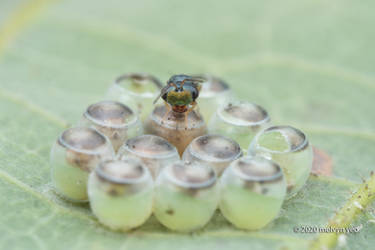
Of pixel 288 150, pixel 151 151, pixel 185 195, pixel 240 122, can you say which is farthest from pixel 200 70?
pixel 185 195

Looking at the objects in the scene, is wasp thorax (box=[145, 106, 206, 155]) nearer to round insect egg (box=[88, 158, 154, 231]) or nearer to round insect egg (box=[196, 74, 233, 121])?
round insect egg (box=[196, 74, 233, 121])

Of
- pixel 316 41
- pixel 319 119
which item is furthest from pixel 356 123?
pixel 316 41

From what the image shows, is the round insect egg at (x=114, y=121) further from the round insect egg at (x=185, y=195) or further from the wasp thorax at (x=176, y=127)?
the round insect egg at (x=185, y=195)

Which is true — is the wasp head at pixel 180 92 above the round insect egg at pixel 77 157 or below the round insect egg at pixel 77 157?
above

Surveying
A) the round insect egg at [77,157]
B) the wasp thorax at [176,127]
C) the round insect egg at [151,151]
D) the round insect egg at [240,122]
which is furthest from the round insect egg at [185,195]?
the round insect egg at [240,122]

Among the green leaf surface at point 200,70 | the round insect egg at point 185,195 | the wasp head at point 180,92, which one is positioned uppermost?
the wasp head at point 180,92

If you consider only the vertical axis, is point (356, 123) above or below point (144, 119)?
below

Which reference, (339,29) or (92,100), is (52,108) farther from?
(339,29)
